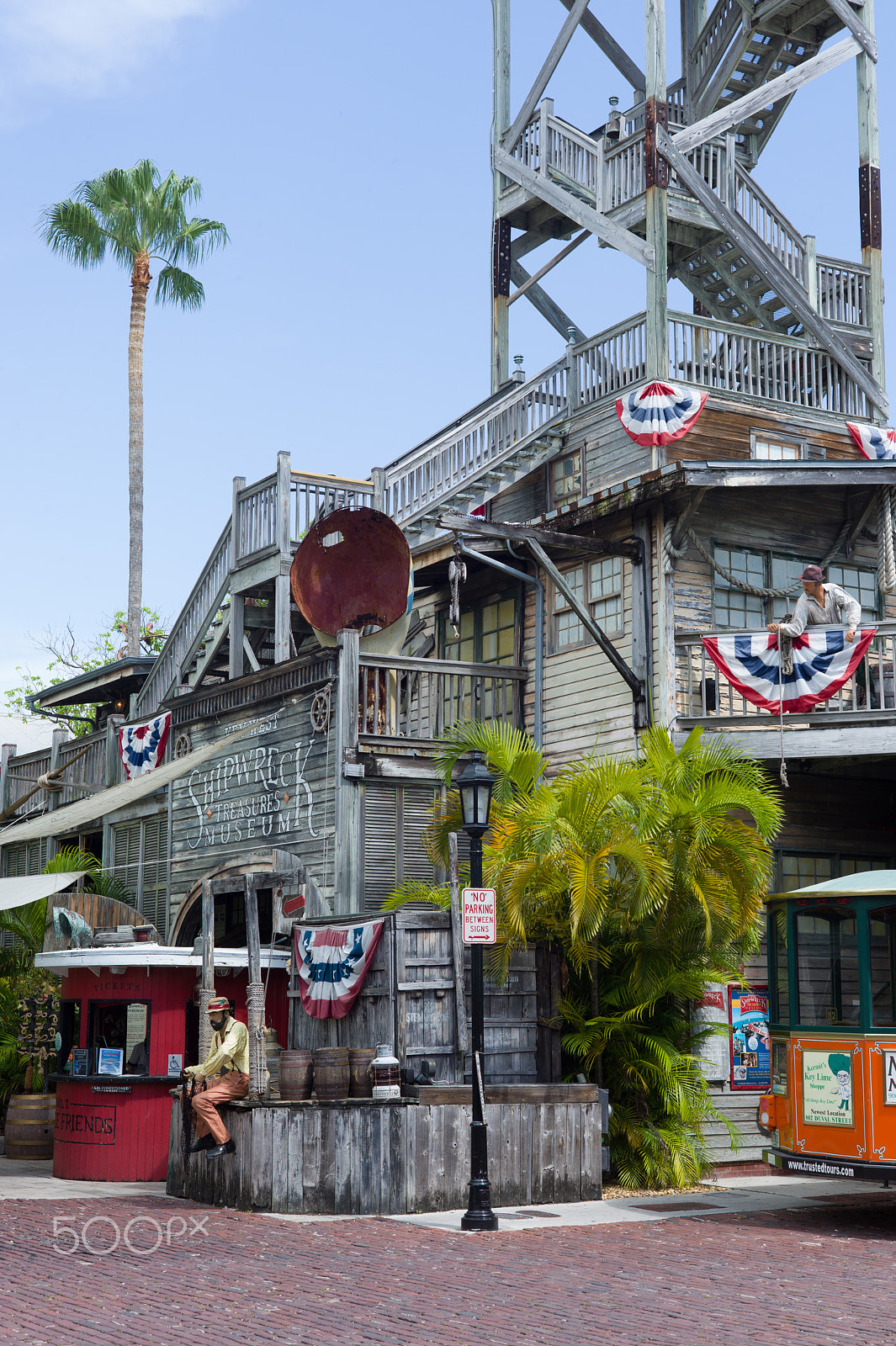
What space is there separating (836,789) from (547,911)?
16.2ft

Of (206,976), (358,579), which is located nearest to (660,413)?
(358,579)

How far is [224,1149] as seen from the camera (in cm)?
1311

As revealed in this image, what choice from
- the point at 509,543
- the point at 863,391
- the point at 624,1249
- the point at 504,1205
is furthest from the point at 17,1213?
the point at 863,391

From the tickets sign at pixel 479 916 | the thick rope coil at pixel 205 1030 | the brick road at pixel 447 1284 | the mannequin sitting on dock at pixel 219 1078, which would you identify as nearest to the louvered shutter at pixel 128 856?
the thick rope coil at pixel 205 1030

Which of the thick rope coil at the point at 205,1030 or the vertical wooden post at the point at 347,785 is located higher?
the vertical wooden post at the point at 347,785

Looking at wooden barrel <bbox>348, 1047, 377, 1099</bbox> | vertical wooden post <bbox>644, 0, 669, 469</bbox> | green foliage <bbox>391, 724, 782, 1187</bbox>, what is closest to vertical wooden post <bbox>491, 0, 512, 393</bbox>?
vertical wooden post <bbox>644, 0, 669, 469</bbox>

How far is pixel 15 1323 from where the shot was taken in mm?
8234

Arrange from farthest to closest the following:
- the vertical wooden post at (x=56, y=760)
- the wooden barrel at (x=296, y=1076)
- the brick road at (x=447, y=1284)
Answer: the vertical wooden post at (x=56, y=760)
the wooden barrel at (x=296, y=1076)
the brick road at (x=447, y=1284)

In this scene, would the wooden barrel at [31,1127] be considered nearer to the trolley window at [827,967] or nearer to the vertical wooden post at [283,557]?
the vertical wooden post at [283,557]

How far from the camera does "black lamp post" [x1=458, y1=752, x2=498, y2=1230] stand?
1170cm

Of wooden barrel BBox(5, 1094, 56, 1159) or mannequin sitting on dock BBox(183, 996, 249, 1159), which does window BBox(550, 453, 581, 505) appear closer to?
mannequin sitting on dock BBox(183, 996, 249, 1159)

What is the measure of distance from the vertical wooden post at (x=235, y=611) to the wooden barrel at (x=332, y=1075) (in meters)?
8.71

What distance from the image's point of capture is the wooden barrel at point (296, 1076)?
13680 mm

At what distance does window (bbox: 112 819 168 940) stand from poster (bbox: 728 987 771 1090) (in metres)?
8.55
